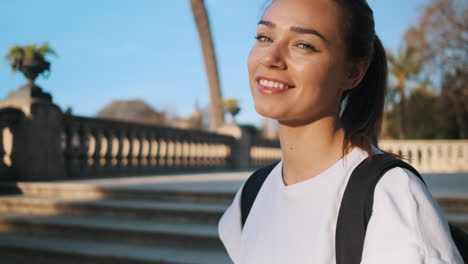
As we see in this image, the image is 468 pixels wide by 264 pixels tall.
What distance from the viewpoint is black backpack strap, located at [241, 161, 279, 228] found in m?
1.14

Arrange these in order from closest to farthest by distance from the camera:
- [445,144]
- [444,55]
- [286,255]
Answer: [286,255] → [445,144] → [444,55]

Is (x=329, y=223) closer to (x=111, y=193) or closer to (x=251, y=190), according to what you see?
(x=251, y=190)

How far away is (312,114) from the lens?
981 millimetres

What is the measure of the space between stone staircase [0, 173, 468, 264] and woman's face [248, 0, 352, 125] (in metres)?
2.14

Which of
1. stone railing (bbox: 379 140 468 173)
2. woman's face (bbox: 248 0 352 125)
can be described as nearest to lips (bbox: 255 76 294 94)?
woman's face (bbox: 248 0 352 125)

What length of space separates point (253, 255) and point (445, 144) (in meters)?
18.1

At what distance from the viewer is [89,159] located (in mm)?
6918

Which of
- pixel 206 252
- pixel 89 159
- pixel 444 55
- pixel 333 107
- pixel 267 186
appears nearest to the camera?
pixel 333 107

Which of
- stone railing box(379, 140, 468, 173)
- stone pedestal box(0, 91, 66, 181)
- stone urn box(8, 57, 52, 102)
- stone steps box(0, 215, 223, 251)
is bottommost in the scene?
stone railing box(379, 140, 468, 173)

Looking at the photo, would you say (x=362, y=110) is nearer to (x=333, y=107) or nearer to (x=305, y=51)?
(x=333, y=107)

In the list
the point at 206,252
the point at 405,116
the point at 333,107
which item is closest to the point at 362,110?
the point at 333,107

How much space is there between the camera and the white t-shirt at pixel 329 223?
672 mm

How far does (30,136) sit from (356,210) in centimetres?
567

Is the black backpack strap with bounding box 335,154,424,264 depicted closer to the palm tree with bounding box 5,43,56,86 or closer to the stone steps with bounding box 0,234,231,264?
the stone steps with bounding box 0,234,231,264
